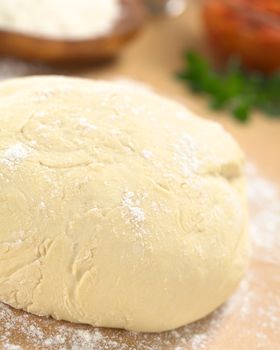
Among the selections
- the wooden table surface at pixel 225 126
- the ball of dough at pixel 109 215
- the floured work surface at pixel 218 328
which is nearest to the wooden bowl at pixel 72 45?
the wooden table surface at pixel 225 126

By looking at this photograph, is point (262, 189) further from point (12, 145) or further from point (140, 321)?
point (12, 145)

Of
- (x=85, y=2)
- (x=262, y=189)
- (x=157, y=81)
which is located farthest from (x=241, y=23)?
(x=262, y=189)

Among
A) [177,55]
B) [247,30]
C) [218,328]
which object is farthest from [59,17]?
[218,328]

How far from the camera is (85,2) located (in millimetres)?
2479

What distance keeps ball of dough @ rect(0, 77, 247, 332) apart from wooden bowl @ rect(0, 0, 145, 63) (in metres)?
0.82

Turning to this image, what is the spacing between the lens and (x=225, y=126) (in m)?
2.40

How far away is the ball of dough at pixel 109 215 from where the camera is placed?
132 cm

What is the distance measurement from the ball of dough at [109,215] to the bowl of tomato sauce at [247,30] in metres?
1.12

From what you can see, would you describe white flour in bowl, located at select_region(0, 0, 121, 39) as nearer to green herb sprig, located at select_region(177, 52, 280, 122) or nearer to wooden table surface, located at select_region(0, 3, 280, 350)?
wooden table surface, located at select_region(0, 3, 280, 350)

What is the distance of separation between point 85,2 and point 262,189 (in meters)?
1.05

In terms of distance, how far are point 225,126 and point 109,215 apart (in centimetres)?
117

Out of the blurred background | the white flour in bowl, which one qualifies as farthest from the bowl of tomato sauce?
the white flour in bowl

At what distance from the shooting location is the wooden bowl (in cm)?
231

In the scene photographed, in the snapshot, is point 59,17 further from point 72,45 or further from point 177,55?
point 177,55
